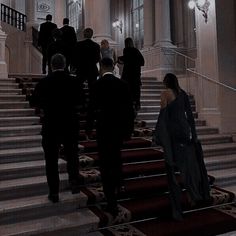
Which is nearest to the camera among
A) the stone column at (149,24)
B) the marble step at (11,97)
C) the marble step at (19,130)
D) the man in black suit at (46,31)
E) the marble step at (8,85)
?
the marble step at (19,130)

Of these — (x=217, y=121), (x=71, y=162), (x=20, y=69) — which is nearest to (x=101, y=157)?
(x=71, y=162)

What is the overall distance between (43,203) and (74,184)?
400 mm

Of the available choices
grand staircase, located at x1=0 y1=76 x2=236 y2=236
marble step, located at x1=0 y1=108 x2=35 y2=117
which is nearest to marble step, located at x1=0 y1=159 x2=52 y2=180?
grand staircase, located at x1=0 y1=76 x2=236 y2=236

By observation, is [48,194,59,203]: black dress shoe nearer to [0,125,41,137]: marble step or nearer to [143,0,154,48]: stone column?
[0,125,41,137]: marble step

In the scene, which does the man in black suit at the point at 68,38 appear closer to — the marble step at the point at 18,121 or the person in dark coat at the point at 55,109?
the marble step at the point at 18,121

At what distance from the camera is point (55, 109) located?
11.3 feet

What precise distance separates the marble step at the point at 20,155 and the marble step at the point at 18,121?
91 centimetres

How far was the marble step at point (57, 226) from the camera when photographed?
3223mm

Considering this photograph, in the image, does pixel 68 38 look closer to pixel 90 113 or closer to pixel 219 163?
pixel 219 163

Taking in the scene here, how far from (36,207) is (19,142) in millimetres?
1667

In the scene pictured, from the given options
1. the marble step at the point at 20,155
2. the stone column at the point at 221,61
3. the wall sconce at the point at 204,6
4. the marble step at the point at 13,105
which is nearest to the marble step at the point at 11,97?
the marble step at the point at 13,105

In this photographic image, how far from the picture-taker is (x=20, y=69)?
1290 cm

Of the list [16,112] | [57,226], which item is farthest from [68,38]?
[57,226]

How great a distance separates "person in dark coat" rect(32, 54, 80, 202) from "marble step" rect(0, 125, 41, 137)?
1.99 meters
